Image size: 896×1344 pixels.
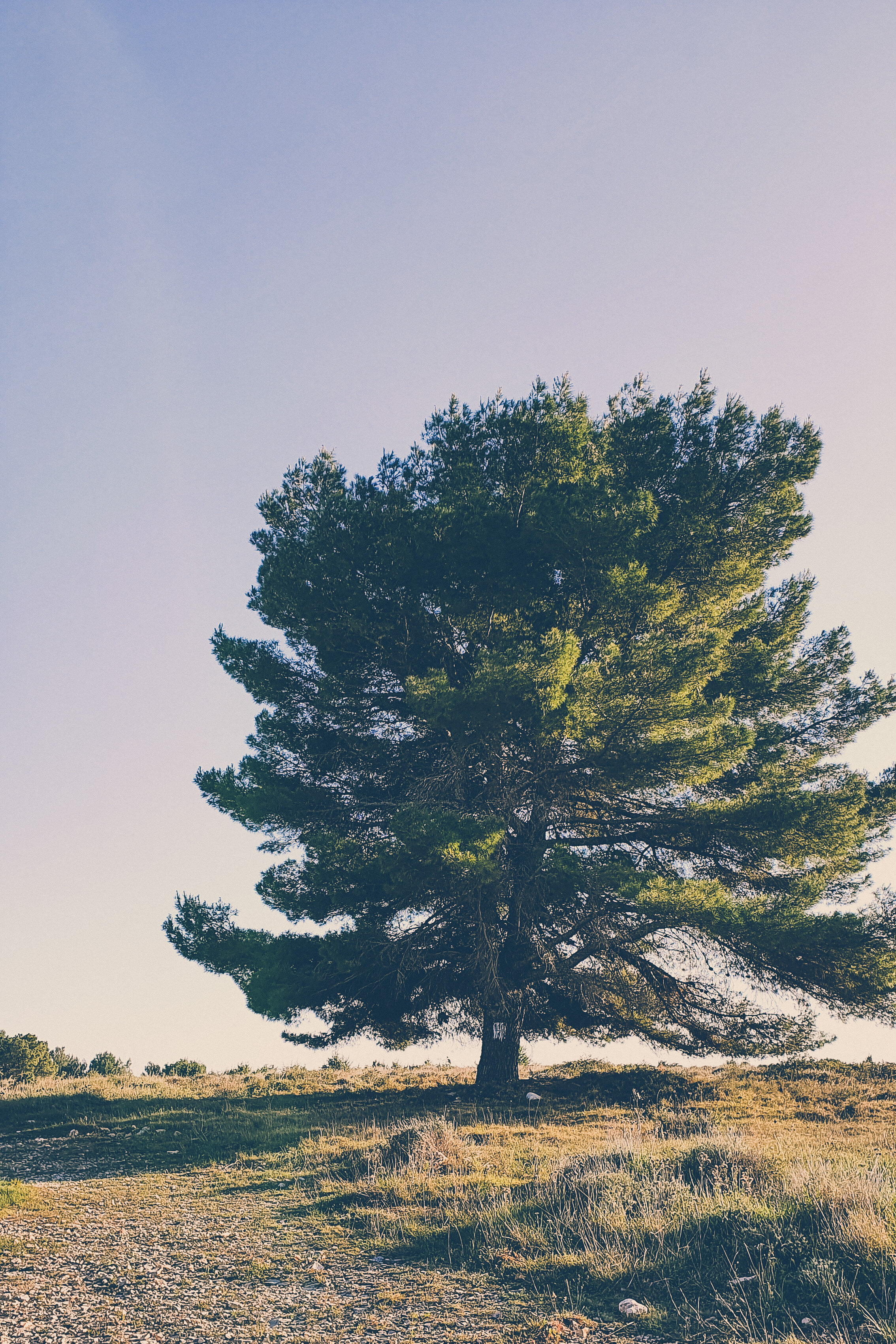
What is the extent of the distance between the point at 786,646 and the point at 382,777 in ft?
32.4

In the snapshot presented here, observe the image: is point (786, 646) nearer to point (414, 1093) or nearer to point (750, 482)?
point (750, 482)

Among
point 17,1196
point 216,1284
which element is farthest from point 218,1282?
point 17,1196

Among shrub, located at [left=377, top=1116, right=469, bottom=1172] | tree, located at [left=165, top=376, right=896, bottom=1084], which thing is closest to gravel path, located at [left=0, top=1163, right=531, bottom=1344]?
shrub, located at [left=377, top=1116, right=469, bottom=1172]

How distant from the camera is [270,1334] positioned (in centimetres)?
537

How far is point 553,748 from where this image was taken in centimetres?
1655

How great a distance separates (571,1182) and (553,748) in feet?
30.5

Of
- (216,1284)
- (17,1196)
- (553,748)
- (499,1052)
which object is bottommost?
(216,1284)

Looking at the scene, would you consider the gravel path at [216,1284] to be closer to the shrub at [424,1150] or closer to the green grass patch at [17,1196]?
the green grass patch at [17,1196]

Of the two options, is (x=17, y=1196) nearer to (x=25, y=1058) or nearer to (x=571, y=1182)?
(x=571, y=1182)

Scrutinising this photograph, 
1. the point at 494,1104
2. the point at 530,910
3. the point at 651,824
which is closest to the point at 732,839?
the point at 651,824

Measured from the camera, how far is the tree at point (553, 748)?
15.2m

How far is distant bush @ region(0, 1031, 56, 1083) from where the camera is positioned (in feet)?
88.2

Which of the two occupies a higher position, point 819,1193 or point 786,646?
point 786,646

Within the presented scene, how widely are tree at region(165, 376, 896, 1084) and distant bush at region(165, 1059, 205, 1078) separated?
9921 millimetres
